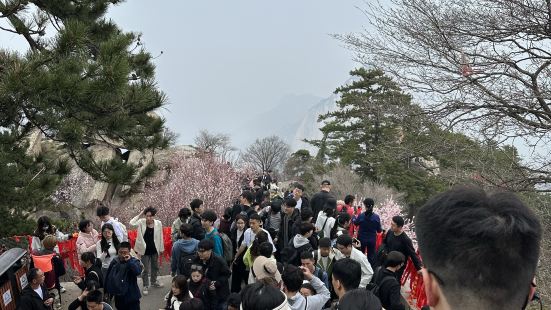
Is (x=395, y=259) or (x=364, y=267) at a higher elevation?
(x=395, y=259)

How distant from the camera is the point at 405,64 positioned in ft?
17.4

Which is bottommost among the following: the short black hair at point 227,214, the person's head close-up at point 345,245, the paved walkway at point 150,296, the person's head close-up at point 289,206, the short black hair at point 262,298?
the paved walkway at point 150,296

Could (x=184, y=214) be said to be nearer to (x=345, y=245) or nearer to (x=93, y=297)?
(x=93, y=297)

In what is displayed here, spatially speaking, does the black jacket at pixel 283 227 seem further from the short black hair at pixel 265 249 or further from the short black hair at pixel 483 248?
the short black hair at pixel 483 248

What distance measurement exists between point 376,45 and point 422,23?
680 mm

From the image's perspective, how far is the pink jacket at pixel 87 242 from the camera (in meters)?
6.62

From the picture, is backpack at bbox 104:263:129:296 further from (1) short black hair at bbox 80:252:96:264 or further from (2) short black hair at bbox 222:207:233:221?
(2) short black hair at bbox 222:207:233:221

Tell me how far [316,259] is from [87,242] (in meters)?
3.72

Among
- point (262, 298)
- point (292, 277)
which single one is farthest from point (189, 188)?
point (262, 298)

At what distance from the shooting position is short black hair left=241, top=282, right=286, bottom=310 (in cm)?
339

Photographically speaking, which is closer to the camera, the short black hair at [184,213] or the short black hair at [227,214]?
the short black hair at [184,213]

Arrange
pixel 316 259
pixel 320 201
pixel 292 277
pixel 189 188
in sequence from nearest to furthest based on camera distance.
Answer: pixel 292 277 → pixel 316 259 → pixel 320 201 → pixel 189 188

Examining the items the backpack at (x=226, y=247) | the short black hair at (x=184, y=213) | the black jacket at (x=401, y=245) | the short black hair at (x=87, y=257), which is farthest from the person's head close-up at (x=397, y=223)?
the short black hair at (x=87, y=257)

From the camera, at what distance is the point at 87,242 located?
670cm
